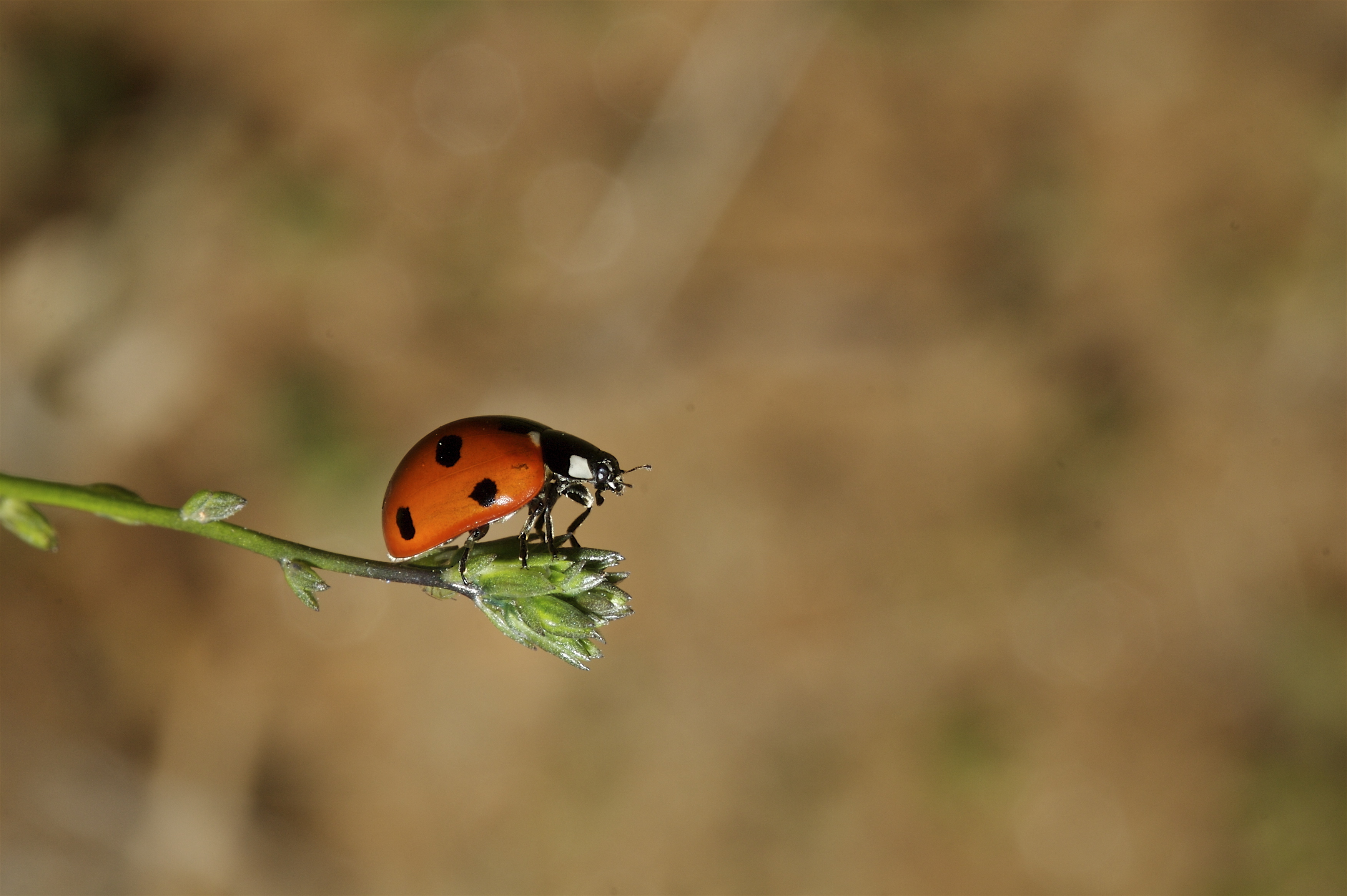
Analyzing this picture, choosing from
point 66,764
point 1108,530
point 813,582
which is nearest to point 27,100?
point 66,764

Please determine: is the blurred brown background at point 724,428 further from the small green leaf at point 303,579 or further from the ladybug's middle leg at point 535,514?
the small green leaf at point 303,579

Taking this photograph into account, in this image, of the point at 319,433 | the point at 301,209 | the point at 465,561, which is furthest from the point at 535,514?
the point at 301,209

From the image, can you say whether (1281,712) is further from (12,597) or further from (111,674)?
(12,597)

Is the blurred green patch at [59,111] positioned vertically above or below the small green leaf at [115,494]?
above

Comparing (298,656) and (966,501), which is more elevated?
(966,501)

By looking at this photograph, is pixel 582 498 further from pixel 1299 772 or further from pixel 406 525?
pixel 1299 772

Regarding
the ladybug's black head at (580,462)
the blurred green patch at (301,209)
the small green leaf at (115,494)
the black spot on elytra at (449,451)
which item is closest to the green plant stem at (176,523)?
the small green leaf at (115,494)

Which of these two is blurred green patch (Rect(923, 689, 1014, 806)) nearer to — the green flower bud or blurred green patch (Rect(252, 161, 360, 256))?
the green flower bud
